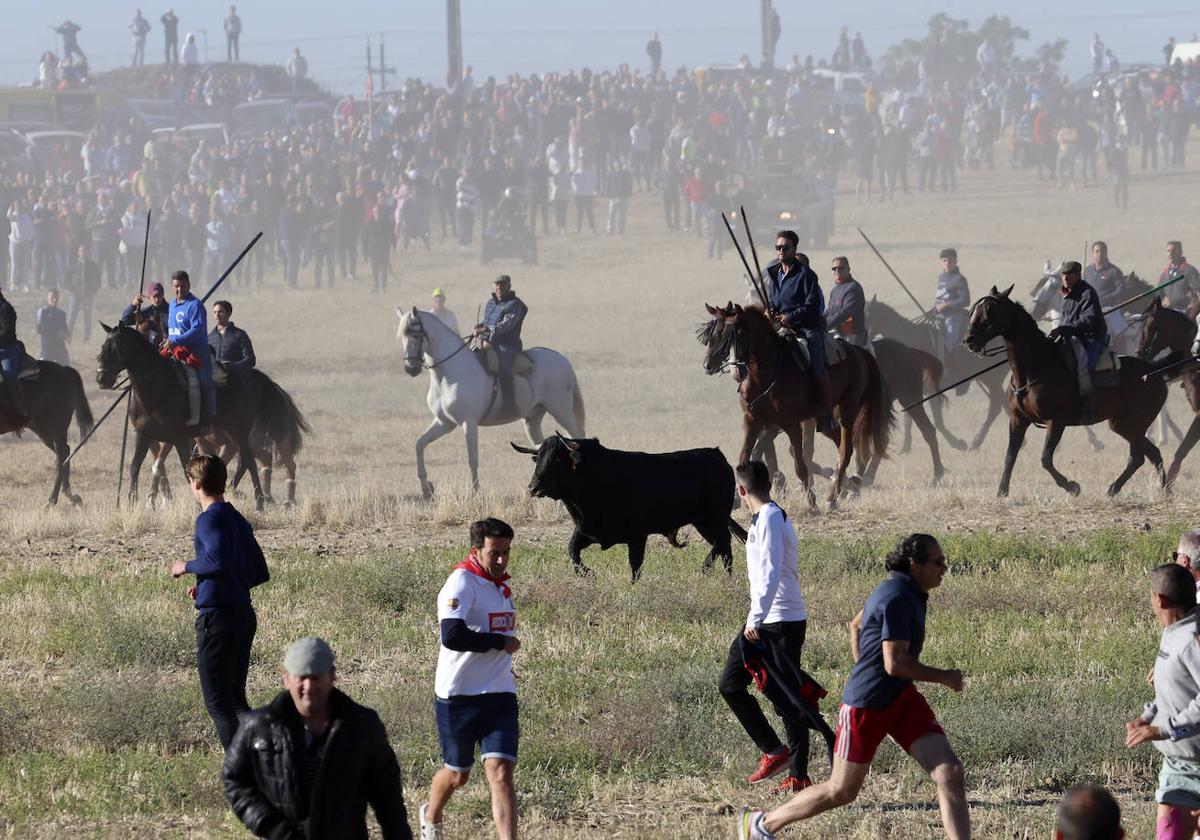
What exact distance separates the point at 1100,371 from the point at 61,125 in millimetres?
43494

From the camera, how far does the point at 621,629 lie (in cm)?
1318

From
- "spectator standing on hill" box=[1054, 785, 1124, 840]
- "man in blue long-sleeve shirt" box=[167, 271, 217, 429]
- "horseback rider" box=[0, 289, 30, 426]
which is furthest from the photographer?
"horseback rider" box=[0, 289, 30, 426]

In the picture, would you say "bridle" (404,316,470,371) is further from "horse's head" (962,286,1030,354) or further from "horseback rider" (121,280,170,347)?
"horse's head" (962,286,1030,354)

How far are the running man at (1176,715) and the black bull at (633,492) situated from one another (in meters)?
7.15

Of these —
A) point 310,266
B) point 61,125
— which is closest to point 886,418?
point 310,266

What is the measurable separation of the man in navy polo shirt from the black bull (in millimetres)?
6375

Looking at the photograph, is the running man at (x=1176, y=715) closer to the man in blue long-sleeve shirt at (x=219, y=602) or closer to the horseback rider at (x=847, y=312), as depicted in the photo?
the man in blue long-sleeve shirt at (x=219, y=602)

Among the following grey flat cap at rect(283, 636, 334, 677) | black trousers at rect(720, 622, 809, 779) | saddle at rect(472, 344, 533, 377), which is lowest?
black trousers at rect(720, 622, 809, 779)

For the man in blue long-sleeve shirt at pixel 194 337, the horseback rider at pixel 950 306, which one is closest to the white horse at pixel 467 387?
the man in blue long-sleeve shirt at pixel 194 337

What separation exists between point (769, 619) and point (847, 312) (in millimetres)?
11905

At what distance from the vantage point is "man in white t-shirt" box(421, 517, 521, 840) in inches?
320

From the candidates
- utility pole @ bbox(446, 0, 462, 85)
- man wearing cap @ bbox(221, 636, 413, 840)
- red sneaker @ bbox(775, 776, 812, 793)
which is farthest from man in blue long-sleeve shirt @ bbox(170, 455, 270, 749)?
utility pole @ bbox(446, 0, 462, 85)

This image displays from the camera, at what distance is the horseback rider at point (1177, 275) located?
2277 cm

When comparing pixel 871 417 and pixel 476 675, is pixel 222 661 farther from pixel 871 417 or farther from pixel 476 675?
pixel 871 417
